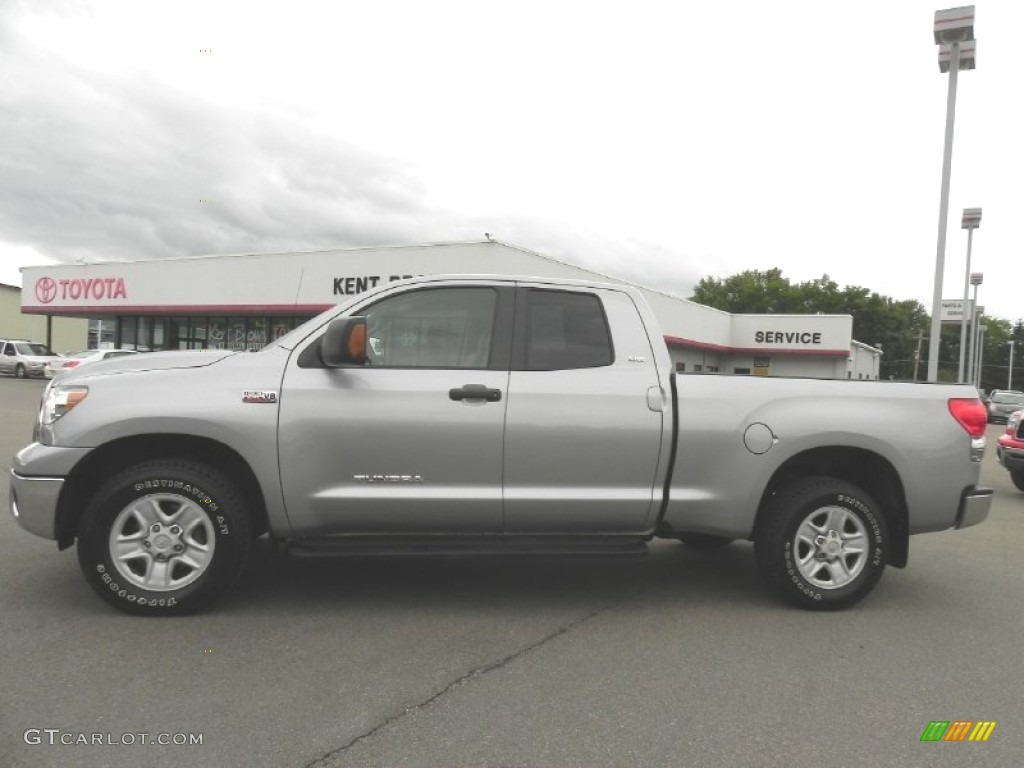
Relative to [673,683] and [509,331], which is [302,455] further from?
[673,683]

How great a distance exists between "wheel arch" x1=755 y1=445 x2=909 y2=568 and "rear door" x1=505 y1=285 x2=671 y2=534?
0.88 m

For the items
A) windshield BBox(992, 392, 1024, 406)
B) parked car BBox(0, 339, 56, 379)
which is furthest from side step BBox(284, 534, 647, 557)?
parked car BBox(0, 339, 56, 379)

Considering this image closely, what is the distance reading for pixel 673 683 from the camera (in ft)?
11.0

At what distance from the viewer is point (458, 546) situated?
162 inches

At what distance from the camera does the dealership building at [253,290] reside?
22797 millimetres

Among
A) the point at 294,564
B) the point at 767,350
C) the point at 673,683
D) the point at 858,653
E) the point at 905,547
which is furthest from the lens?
the point at 767,350

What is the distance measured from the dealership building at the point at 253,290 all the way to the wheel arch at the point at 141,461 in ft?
54.9

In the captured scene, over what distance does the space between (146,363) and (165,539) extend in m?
0.99

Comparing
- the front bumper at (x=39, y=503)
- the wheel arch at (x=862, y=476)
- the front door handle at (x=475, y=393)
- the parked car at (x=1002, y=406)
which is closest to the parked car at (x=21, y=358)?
the front bumper at (x=39, y=503)

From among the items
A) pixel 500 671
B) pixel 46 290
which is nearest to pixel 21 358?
pixel 46 290

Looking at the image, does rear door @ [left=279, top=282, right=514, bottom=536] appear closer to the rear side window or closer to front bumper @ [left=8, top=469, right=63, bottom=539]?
the rear side window

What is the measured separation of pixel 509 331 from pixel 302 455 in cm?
135

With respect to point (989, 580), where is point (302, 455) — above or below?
above

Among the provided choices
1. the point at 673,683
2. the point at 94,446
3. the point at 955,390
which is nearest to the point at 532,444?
the point at 673,683
